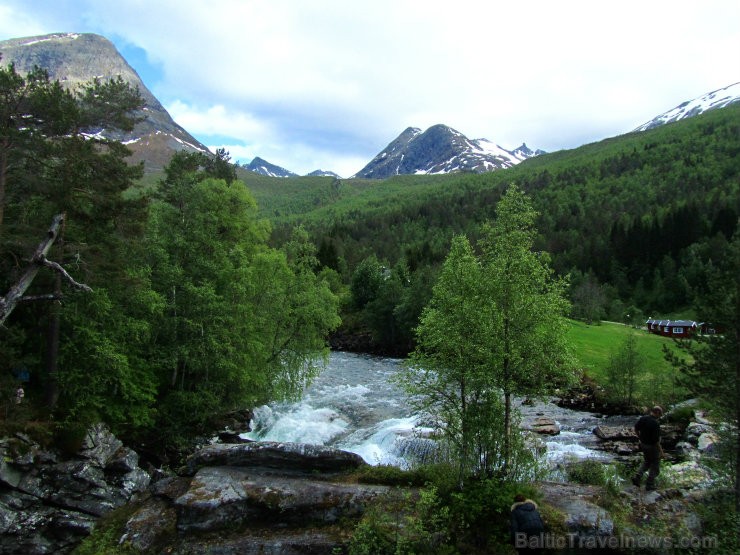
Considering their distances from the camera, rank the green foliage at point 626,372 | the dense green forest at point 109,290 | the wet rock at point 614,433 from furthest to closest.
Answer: the green foliage at point 626,372, the wet rock at point 614,433, the dense green forest at point 109,290

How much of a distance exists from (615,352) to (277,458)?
4295 cm

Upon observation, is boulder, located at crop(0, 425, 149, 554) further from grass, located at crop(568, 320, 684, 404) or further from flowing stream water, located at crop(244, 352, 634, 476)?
grass, located at crop(568, 320, 684, 404)

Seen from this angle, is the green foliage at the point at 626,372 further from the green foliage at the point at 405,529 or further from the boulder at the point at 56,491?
the boulder at the point at 56,491

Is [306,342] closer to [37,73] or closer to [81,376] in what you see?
[81,376]

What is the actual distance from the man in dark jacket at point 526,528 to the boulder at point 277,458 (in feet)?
21.3

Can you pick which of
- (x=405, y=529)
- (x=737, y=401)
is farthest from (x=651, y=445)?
(x=405, y=529)

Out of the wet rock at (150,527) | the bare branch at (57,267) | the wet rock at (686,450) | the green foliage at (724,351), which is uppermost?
the bare branch at (57,267)

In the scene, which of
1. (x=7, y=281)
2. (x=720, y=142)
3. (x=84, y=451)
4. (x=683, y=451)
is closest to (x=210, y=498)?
(x=84, y=451)

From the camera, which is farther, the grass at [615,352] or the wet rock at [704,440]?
the grass at [615,352]

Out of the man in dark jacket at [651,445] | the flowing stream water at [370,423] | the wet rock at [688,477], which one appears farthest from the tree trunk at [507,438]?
the flowing stream water at [370,423]

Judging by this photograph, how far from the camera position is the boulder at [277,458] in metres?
15.5

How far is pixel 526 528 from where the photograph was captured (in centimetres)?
1077

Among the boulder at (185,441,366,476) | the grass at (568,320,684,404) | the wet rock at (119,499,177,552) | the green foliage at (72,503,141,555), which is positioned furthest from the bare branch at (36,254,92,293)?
the grass at (568,320,684,404)

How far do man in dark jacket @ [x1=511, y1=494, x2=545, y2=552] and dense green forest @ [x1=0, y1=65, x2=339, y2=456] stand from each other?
59.3 feet
